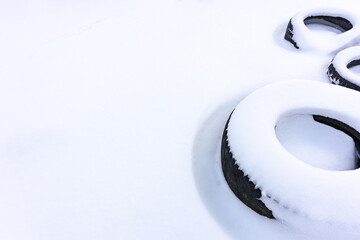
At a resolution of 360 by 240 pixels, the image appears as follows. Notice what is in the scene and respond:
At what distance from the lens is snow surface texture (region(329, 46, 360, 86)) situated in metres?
1.17

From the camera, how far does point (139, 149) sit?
958 millimetres

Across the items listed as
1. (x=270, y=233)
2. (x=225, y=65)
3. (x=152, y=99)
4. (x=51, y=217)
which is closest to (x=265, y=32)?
(x=225, y=65)

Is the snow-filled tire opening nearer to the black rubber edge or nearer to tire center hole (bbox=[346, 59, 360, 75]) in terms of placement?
the black rubber edge

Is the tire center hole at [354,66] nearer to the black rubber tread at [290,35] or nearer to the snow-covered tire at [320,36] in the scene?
the snow-covered tire at [320,36]

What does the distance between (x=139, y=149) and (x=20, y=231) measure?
379 millimetres

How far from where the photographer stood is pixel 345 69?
122 centimetres

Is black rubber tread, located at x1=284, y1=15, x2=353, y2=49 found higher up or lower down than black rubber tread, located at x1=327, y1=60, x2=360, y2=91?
higher up

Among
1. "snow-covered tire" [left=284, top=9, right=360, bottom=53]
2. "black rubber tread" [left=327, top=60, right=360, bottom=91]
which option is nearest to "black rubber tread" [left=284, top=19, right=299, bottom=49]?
"snow-covered tire" [left=284, top=9, right=360, bottom=53]

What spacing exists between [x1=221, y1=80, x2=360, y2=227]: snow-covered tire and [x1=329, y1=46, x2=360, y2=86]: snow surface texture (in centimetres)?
23

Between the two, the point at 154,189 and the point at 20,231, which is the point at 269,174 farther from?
the point at 20,231

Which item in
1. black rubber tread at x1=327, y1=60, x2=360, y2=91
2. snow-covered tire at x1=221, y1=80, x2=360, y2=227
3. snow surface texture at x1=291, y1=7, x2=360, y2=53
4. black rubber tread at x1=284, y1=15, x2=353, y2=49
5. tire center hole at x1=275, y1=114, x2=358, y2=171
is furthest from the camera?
black rubber tread at x1=284, y1=15, x2=353, y2=49

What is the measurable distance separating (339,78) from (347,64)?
0.51ft

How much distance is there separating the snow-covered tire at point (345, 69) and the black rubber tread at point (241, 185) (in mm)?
622

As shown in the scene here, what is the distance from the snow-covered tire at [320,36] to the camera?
1449 millimetres
